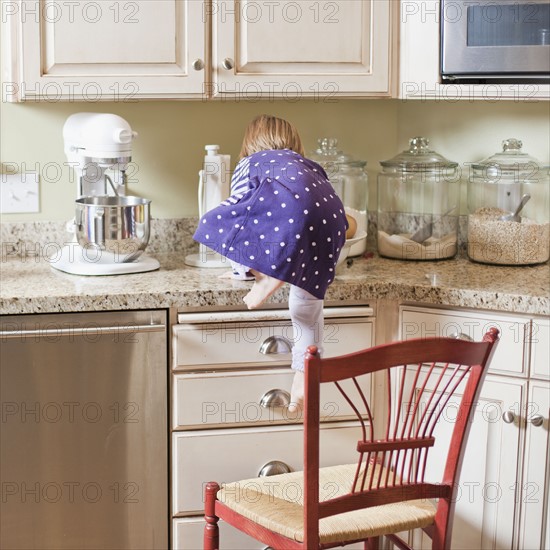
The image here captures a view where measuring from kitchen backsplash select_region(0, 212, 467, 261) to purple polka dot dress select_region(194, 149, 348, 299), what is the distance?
1.97ft

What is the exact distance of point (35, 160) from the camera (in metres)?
2.77

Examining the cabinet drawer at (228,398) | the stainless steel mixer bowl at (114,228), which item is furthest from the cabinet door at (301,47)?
the cabinet drawer at (228,398)

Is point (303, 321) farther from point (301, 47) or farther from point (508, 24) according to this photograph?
point (508, 24)

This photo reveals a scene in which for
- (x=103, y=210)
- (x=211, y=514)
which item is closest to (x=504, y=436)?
(x=211, y=514)

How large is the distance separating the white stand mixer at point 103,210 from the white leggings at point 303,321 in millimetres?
452

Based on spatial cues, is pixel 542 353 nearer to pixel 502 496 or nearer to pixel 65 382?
pixel 502 496

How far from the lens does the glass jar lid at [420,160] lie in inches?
110

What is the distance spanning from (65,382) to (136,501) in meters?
0.35

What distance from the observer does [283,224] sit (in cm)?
216

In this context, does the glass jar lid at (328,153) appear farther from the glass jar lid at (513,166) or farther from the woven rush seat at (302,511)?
the woven rush seat at (302,511)

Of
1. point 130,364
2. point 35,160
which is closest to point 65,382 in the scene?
point 130,364

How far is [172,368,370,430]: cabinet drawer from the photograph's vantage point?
2377 millimetres

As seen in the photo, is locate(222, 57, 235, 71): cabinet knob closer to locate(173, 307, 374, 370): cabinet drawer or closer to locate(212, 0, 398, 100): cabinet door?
locate(212, 0, 398, 100): cabinet door

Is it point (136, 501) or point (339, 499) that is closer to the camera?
point (339, 499)
